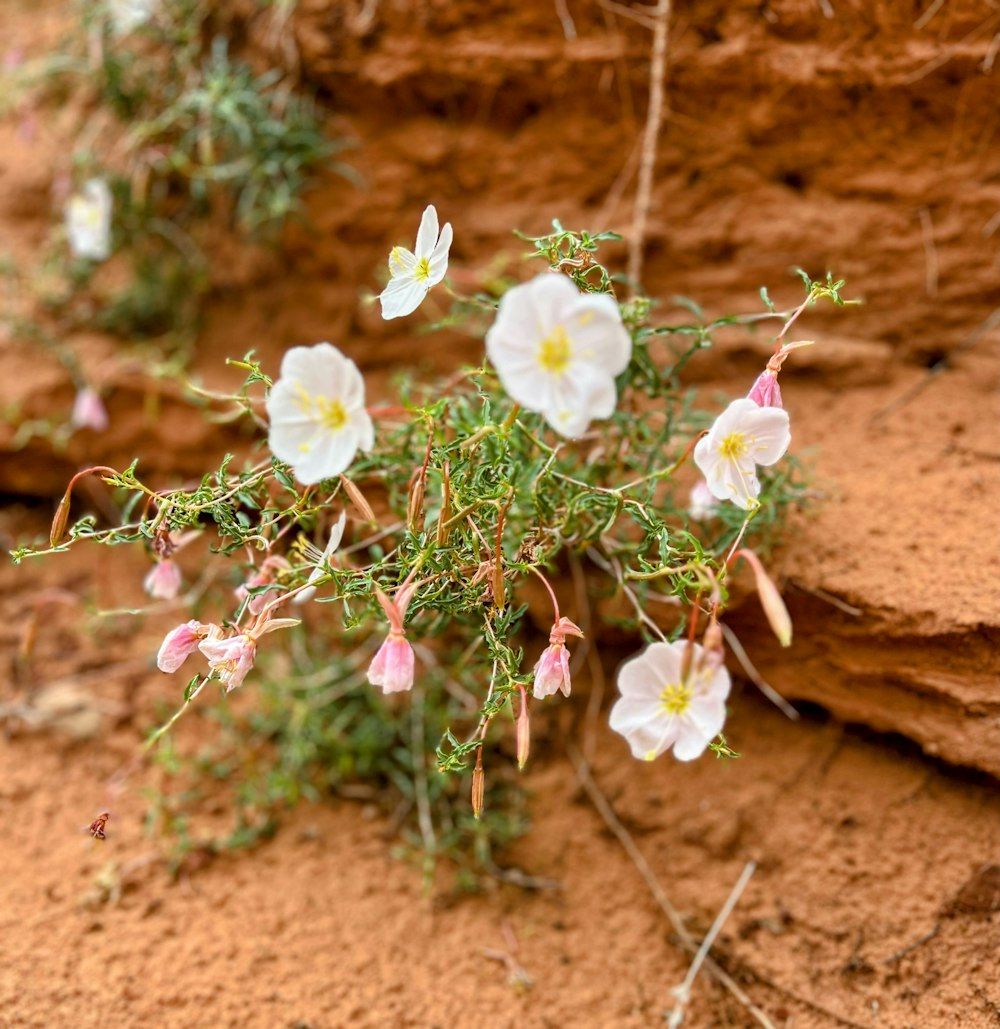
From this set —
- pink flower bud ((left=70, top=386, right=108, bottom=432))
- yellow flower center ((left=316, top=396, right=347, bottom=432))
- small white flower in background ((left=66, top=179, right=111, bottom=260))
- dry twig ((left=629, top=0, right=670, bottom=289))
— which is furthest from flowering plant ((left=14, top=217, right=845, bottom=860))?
small white flower in background ((left=66, top=179, right=111, bottom=260))

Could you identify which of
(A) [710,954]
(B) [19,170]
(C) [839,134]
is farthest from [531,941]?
(B) [19,170]

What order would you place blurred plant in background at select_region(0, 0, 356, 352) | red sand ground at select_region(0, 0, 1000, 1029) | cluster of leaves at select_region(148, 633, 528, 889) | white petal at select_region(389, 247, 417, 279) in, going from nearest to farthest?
white petal at select_region(389, 247, 417, 279), red sand ground at select_region(0, 0, 1000, 1029), cluster of leaves at select_region(148, 633, 528, 889), blurred plant in background at select_region(0, 0, 356, 352)

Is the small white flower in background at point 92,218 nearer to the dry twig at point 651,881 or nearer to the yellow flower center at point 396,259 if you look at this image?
the yellow flower center at point 396,259

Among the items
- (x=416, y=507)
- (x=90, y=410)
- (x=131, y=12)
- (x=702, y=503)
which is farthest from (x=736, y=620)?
(x=131, y=12)

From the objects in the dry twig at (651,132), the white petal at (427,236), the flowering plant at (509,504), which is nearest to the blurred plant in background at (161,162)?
the dry twig at (651,132)

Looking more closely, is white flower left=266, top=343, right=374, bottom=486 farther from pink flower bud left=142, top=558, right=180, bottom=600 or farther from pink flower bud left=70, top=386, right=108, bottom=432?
pink flower bud left=70, top=386, right=108, bottom=432

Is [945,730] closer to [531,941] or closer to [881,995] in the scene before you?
[881,995]
